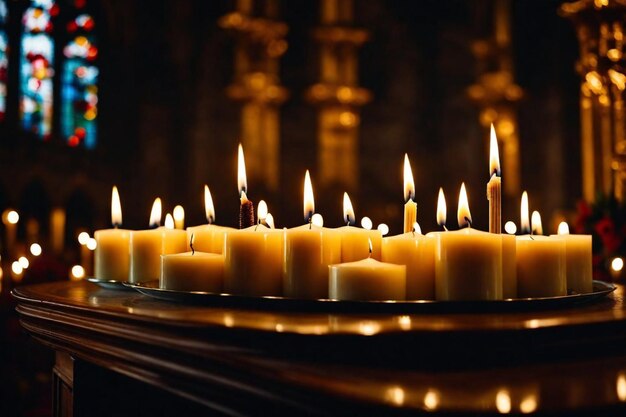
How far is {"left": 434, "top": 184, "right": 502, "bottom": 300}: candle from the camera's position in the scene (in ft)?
2.99

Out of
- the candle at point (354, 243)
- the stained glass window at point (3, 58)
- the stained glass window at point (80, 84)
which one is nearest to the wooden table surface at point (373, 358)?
the candle at point (354, 243)

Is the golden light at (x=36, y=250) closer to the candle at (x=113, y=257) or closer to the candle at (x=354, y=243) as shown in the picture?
the candle at (x=113, y=257)

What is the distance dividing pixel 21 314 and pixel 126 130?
27.8ft

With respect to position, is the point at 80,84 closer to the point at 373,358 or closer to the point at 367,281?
the point at 367,281

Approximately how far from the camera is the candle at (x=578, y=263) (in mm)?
1090

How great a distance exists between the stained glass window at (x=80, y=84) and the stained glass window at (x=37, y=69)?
0.70 ft

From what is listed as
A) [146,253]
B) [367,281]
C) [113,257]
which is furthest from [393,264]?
[113,257]

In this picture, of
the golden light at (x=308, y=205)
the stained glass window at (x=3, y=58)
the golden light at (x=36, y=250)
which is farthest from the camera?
the stained glass window at (x=3, y=58)

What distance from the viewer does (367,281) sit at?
88 cm

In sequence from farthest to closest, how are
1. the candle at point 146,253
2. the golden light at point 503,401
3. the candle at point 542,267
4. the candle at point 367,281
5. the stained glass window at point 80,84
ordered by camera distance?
the stained glass window at point 80,84
the candle at point 146,253
the candle at point 542,267
the candle at point 367,281
the golden light at point 503,401

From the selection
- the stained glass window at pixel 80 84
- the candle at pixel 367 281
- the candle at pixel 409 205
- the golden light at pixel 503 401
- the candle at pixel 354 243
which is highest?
the stained glass window at pixel 80 84

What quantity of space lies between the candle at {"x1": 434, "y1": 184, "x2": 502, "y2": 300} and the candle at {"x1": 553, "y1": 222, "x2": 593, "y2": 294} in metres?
0.23

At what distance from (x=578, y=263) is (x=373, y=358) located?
0.57 metres

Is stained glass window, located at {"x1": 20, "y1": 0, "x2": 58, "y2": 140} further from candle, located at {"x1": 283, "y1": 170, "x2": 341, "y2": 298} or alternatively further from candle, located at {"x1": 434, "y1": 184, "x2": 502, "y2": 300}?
candle, located at {"x1": 434, "y1": 184, "x2": 502, "y2": 300}
